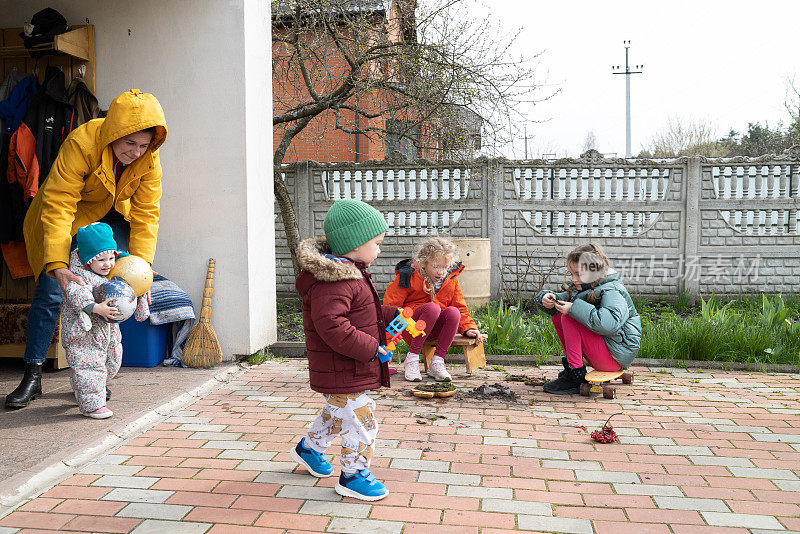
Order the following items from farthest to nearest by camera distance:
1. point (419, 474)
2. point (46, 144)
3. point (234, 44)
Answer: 1. point (234, 44)
2. point (46, 144)
3. point (419, 474)

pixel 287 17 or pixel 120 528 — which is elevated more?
pixel 287 17

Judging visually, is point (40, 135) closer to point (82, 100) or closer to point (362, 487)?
point (82, 100)

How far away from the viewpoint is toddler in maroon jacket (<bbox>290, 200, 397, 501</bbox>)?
9.32 feet

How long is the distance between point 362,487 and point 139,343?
315 centimetres

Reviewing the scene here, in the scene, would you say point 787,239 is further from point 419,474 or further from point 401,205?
point 419,474

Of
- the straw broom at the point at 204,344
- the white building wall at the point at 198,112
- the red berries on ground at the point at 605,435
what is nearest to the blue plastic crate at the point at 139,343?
the straw broom at the point at 204,344

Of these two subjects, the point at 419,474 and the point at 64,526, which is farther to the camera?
the point at 419,474

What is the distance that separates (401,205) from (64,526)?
7018 millimetres

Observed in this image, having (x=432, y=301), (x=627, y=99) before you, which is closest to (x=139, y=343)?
(x=432, y=301)

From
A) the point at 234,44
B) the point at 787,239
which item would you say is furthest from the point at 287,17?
the point at 787,239

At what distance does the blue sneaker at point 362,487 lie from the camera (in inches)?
114

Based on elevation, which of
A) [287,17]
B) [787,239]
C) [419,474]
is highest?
[287,17]

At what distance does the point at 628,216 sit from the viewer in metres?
9.04

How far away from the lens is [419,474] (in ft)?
10.6
